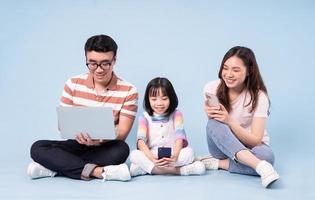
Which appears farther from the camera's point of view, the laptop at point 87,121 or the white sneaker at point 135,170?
the white sneaker at point 135,170

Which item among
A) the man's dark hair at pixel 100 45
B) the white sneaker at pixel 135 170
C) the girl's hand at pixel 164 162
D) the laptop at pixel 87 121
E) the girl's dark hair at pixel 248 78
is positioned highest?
the man's dark hair at pixel 100 45

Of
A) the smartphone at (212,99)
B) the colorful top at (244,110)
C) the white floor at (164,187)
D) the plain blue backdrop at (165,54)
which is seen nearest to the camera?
the white floor at (164,187)

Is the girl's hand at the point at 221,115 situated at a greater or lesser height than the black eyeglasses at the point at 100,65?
lesser

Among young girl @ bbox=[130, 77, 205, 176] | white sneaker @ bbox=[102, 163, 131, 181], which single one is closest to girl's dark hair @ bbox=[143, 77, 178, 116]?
young girl @ bbox=[130, 77, 205, 176]

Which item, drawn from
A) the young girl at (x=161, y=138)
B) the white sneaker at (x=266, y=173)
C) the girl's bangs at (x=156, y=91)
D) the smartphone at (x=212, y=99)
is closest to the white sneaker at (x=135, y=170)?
the young girl at (x=161, y=138)

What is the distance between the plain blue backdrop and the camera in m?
3.58

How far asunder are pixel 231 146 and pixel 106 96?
696 millimetres

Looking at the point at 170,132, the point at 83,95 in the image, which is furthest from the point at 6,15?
the point at 170,132

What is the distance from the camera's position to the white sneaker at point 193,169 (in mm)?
2875

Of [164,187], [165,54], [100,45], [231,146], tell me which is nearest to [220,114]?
[231,146]

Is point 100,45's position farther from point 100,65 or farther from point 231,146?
point 231,146

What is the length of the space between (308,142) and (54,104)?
166cm

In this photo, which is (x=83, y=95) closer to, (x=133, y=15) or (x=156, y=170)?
(x=156, y=170)

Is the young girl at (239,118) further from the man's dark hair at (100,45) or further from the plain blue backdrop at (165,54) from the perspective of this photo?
the man's dark hair at (100,45)
